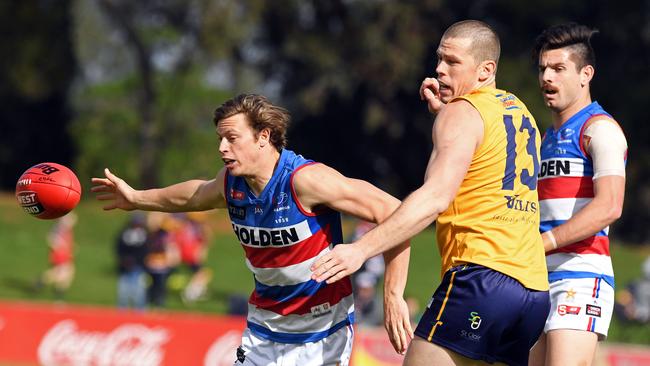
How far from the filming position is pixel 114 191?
656 centimetres

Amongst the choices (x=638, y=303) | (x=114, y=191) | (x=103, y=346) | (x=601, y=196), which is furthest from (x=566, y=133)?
(x=638, y=303)

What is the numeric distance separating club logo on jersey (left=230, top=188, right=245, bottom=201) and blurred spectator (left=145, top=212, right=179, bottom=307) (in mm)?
13083

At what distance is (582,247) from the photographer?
238 inches

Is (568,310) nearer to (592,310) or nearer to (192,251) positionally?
(592,310)

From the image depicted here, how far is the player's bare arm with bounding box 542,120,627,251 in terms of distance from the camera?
5.74 meters

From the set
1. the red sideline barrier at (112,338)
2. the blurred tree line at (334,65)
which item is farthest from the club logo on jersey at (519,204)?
the blurred tree line at (334,65)

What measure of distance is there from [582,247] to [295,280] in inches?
62.9

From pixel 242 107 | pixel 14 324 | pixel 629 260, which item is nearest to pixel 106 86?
pixel 629 260

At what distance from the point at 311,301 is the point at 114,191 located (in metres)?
1.45

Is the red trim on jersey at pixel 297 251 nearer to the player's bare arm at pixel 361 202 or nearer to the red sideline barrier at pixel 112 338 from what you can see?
the player's bare arm at pixel 361 202

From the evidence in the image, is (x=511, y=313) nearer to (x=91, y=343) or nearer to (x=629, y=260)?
(x=91, y=343)

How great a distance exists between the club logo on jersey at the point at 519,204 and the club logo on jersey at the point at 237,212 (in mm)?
1552

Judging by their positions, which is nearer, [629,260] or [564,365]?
[564,365]

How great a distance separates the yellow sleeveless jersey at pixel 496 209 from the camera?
5.02 meters
